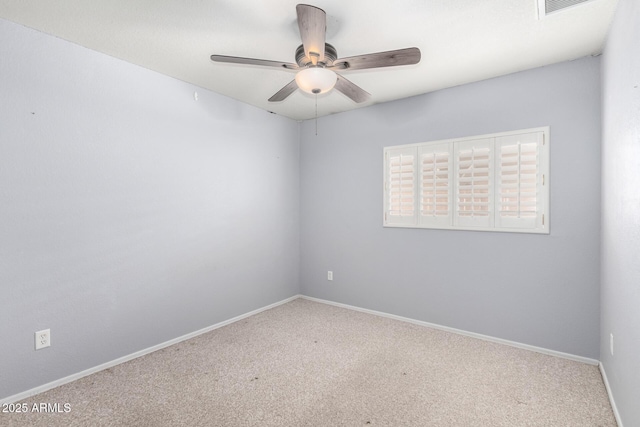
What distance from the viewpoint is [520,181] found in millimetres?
2676

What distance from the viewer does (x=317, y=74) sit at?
6.20ft

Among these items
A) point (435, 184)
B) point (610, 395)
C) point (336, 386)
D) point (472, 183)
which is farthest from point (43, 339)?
point (610, 395)

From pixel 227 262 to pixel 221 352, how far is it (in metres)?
0.96

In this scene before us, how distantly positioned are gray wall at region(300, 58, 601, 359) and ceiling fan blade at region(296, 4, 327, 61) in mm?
1845

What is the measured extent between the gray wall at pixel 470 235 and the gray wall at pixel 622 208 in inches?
9.5

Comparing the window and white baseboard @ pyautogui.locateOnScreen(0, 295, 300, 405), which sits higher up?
the window

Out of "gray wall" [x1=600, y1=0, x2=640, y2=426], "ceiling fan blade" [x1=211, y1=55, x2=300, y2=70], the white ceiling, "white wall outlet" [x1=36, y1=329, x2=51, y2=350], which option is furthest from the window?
"white wall outlet" [x1=36, y1=329, x2=51, y2=350]

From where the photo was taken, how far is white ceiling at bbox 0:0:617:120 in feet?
6.03

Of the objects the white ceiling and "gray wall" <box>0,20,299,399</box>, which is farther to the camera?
"gray wall" <box>0,20,299,399</box>

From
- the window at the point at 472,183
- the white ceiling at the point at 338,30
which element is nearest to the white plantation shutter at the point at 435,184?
the window at the point at 472,183

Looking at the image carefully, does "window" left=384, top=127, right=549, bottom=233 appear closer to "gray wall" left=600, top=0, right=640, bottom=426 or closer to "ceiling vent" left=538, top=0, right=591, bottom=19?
"gray wall" left=600, top=0, right=640, bottom=426

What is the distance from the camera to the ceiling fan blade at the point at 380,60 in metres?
1.79

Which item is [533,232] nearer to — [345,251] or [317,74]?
[345,251]

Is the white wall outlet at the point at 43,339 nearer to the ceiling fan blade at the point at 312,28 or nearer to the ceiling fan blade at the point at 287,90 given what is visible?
the ceiling fan blade at the point at 287,90
